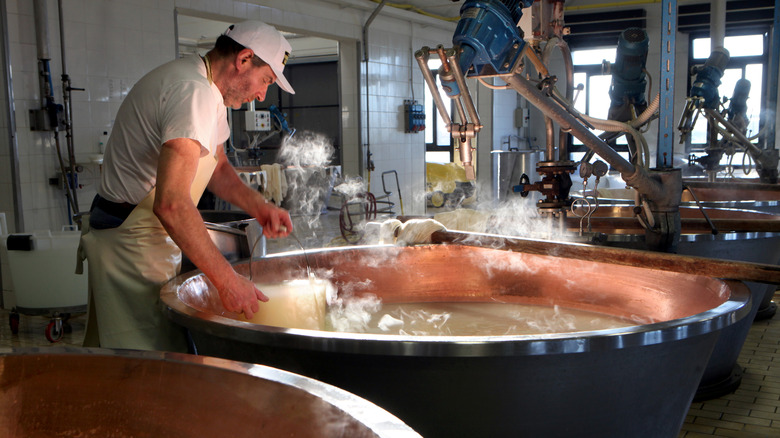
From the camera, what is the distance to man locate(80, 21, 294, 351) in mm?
1754

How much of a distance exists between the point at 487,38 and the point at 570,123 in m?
0.52

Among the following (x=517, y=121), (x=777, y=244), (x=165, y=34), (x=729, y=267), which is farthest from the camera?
(x=517, y=121)

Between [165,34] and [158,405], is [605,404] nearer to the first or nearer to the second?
[158,405]

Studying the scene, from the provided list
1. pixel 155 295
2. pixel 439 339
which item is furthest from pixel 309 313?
pixel 439 339

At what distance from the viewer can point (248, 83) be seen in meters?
1.98

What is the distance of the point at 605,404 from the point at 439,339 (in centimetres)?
44

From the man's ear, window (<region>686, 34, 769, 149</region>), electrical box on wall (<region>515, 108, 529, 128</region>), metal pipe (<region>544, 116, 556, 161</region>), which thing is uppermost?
window (<region>686, 34, 769, 149</region>)

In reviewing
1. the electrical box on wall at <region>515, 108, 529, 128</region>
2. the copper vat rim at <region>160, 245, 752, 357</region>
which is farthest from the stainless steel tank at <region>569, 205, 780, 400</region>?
the electrical box on wall at <region>515, 108, 529, 128</region>

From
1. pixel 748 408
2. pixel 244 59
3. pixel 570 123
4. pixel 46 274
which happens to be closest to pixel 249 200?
pixel 244 59

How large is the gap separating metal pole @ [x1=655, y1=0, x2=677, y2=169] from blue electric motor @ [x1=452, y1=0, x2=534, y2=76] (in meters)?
0.73

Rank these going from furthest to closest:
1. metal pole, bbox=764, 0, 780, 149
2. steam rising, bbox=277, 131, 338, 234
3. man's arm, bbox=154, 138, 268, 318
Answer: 1. steam rising, bbox=277, 131, 338, 234
2. metal pole, bbox=764, 0, 780, 149
3. man's arm, bbox=154, 138, 268, 318

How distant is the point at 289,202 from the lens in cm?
785

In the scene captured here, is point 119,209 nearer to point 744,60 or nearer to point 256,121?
point 256,121

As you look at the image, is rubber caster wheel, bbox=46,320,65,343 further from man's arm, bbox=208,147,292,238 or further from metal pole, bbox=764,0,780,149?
metal pole, bbox=764,0,780,149
